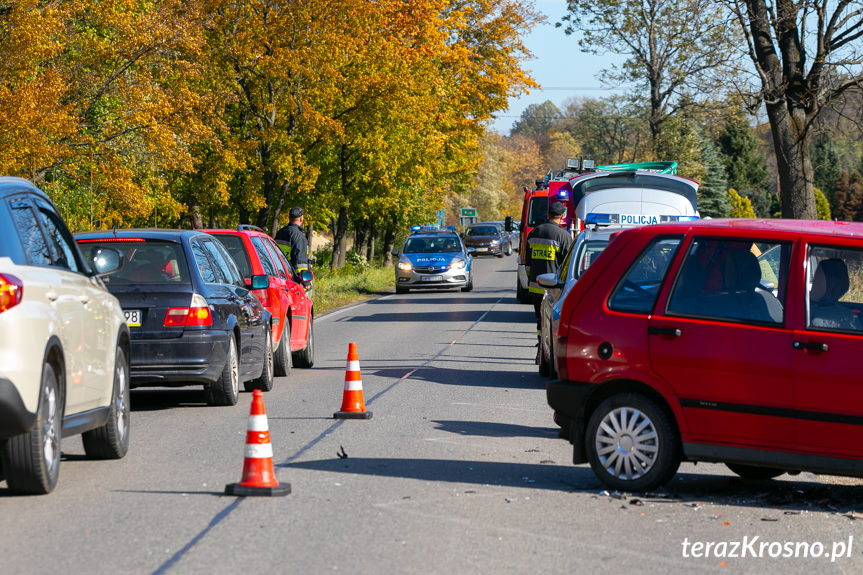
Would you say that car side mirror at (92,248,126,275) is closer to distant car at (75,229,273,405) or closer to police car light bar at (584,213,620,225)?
distant car at (75,229,273,405)

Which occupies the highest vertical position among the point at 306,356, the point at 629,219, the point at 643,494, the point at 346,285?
the point at 629,219

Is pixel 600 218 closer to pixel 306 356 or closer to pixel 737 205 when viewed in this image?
pixel 306 356

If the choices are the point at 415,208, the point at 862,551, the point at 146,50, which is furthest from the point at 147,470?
the point at 415,208

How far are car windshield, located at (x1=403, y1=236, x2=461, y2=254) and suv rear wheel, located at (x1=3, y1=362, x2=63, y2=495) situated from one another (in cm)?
2911

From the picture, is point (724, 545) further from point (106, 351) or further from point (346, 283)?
point (346, 283)

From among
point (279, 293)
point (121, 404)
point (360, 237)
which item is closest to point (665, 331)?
point (121, 404)

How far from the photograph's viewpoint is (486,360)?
16.8 m

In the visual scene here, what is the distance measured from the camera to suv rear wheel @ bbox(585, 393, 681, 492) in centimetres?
752

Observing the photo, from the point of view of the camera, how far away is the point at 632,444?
7590mm

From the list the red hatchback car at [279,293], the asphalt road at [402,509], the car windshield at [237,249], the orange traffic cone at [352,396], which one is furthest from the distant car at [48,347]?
the car windshield at [237,249]

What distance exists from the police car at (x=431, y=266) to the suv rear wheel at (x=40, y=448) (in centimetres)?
2797

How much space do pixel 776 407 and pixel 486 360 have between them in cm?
967

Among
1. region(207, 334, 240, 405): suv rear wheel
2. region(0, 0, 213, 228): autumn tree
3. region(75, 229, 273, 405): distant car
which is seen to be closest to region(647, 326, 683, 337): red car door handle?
region(75, 229, 273, 405): distant car

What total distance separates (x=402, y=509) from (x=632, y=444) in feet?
4.94
